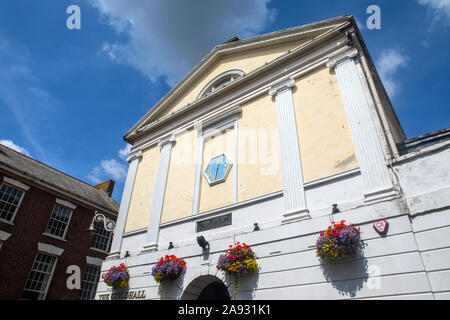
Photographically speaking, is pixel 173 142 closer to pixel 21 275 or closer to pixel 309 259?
pixel 309 259

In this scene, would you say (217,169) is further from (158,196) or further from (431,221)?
(431,221)

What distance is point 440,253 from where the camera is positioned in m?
5.41

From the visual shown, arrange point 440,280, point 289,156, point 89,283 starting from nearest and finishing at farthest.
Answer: point 440,280 < point 289,156 < point 89,283

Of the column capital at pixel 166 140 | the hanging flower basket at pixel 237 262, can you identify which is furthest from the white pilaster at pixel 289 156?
the column capital at pixel 166 140

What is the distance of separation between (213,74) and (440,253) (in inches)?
450

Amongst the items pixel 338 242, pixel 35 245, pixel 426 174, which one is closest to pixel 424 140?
pixel 426 174

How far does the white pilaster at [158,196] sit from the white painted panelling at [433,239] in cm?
824

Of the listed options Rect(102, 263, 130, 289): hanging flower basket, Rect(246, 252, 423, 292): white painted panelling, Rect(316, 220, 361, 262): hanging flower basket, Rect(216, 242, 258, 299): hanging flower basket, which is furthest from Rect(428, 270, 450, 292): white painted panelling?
Rect(102, 263, 130, 289): hanging flower basket

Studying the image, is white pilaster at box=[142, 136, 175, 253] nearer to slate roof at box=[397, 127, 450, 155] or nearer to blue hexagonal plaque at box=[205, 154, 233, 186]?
blue hexagonal plaque at box=[205, 154, 233, 186]

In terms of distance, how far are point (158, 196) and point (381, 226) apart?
27.7ft

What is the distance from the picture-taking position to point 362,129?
769 cm

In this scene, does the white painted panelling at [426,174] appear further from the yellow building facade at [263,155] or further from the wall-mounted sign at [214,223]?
the wall-mounted sign at [214,223]
